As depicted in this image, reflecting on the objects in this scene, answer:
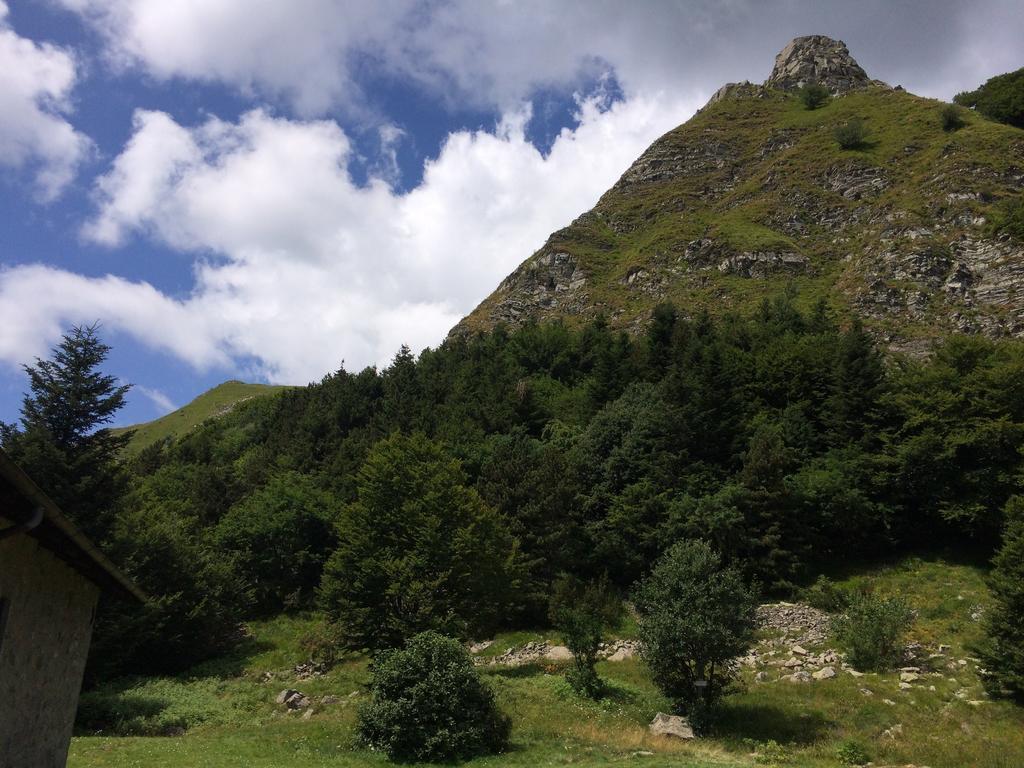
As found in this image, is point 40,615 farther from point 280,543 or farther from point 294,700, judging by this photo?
point 280,543

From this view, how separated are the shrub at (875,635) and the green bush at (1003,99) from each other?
108629mm

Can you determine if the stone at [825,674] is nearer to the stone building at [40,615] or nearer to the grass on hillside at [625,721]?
the grass on hillside at [625,721]

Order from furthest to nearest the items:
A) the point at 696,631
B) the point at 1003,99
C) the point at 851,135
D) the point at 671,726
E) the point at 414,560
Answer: the point at 1003,99
the point at 851,135
the point at 414,560
the point at 696,631
the point at 671,726

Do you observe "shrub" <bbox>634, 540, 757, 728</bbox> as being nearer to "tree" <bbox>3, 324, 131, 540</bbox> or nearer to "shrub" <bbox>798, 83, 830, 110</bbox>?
"tree" <bbox>3, 324, 131, 540</bbox>

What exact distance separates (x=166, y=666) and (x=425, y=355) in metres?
46.6

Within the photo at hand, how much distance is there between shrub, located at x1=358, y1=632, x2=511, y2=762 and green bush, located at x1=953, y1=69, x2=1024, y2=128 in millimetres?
122372

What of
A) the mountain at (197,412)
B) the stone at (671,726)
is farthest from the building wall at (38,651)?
the mountain at (197,412)

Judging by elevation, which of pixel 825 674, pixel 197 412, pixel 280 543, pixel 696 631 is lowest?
pixel 825 674

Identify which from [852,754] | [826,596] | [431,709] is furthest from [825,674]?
[431,709]

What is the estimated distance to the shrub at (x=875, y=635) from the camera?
2455 centimetres

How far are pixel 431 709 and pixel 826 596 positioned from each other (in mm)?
22377

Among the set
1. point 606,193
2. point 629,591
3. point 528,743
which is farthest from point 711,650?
point 606,193

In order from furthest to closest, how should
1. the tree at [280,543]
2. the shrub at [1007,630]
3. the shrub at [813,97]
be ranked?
the shrub at [813,97] < the tree at [280,543] < the shrub at [1007,630]

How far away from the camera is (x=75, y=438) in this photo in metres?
26.1
